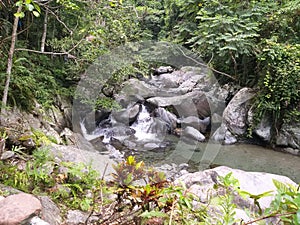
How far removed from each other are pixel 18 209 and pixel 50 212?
0.56 metres

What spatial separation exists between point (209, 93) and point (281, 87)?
2547 millimetres

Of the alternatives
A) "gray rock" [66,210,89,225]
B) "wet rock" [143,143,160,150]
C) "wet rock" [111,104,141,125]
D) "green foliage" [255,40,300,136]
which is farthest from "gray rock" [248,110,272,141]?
"gray rock" [66,210,89,225]

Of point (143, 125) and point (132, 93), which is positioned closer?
point (143, 125)

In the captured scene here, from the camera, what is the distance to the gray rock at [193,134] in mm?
6207

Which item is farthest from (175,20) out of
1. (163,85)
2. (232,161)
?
(232,161)

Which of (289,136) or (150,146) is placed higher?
(289,136)

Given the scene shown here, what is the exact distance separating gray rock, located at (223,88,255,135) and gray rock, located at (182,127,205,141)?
2.59 feet

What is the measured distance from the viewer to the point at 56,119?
15.7 feet

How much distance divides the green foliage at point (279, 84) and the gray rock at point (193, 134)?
147 centimetres

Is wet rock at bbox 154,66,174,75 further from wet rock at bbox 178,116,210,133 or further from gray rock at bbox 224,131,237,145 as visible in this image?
gray rock at bbox 224,131,237,145

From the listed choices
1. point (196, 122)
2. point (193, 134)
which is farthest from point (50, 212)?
point (196, 122)

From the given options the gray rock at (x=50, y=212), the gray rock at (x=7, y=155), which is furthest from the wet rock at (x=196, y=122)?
the gray rock at (x=50, y=212)

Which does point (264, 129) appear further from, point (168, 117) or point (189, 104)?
point (168, 117)

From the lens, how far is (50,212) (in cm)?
155
